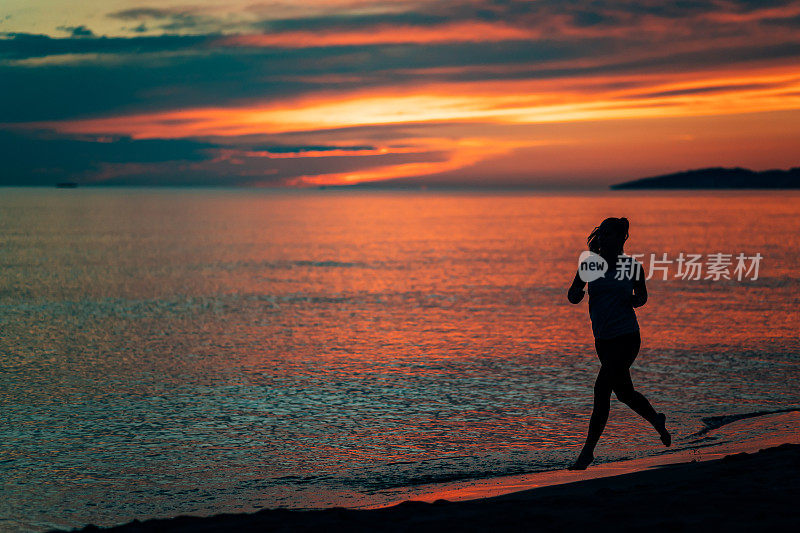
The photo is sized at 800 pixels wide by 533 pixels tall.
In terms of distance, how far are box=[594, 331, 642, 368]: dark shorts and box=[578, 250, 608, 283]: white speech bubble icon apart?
1.96 feet

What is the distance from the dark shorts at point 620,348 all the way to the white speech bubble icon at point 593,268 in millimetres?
597

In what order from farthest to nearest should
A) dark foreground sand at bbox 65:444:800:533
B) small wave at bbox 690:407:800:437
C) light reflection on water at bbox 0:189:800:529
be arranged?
small wave at bbox 690:407:800:437
light reflection on water at bbox 0:189:800:529
dark foreground sand at bbox 65:444:800:533

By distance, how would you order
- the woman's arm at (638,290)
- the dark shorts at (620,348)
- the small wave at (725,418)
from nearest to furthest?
the woman's arm at (638,290) → the dark shorts at (620,348) → the small wave at (725,418)

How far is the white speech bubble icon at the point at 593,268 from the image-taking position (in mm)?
7012

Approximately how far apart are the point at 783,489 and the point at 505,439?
4.13m

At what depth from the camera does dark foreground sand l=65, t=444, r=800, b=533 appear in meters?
5.44

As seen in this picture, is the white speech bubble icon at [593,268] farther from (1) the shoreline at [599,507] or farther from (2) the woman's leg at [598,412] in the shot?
(1) the shoreline at [599,507]

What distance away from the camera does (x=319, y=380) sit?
13125 millimetres

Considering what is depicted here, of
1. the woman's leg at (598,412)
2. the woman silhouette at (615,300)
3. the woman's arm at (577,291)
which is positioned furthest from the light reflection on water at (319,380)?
the woman's arm at (577,291)

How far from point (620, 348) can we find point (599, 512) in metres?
1.77

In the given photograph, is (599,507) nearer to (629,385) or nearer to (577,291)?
(629,385)

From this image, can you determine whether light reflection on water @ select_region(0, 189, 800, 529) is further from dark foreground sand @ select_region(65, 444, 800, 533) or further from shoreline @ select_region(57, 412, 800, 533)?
dark foreground sand @ select_region(65, 444, 800, 533)

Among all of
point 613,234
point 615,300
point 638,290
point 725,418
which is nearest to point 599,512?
point 615,300

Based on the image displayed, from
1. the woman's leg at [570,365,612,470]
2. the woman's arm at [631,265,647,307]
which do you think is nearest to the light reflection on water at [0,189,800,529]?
the woman's leg at [570,365,612,470]
